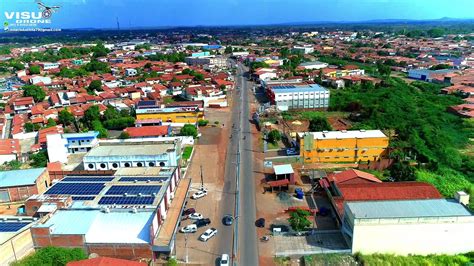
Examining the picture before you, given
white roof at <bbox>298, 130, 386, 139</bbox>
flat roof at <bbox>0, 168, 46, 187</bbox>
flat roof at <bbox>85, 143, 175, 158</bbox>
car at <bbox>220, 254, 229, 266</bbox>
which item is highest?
white roof at <bbox>298, 130, 386, 139</bbox>

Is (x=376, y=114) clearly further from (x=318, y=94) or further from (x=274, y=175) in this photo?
(x=274, y=175)

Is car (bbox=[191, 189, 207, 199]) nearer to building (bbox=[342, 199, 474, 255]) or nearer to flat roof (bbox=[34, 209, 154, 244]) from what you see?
flat roof (bbox=[34, 209, 154, 244])

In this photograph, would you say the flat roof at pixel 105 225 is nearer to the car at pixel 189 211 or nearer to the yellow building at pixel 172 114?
the car at pixel 189 211

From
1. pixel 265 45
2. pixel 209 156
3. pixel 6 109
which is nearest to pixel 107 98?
pixel 6 109

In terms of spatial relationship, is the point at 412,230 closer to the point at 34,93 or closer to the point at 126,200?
the point at 126,200

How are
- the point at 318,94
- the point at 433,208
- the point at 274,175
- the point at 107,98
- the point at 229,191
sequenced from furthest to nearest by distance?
the point at 107,98 < the point at 318,94 < the point at 274,175 < the point at 229,191 < the point at 433,208

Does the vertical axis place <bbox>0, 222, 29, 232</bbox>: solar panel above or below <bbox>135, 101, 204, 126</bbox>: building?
below

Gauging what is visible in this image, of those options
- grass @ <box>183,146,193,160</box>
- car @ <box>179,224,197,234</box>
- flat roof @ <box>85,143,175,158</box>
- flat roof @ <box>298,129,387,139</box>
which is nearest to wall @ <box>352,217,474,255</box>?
car @ <box>179,224,197,234</box>
